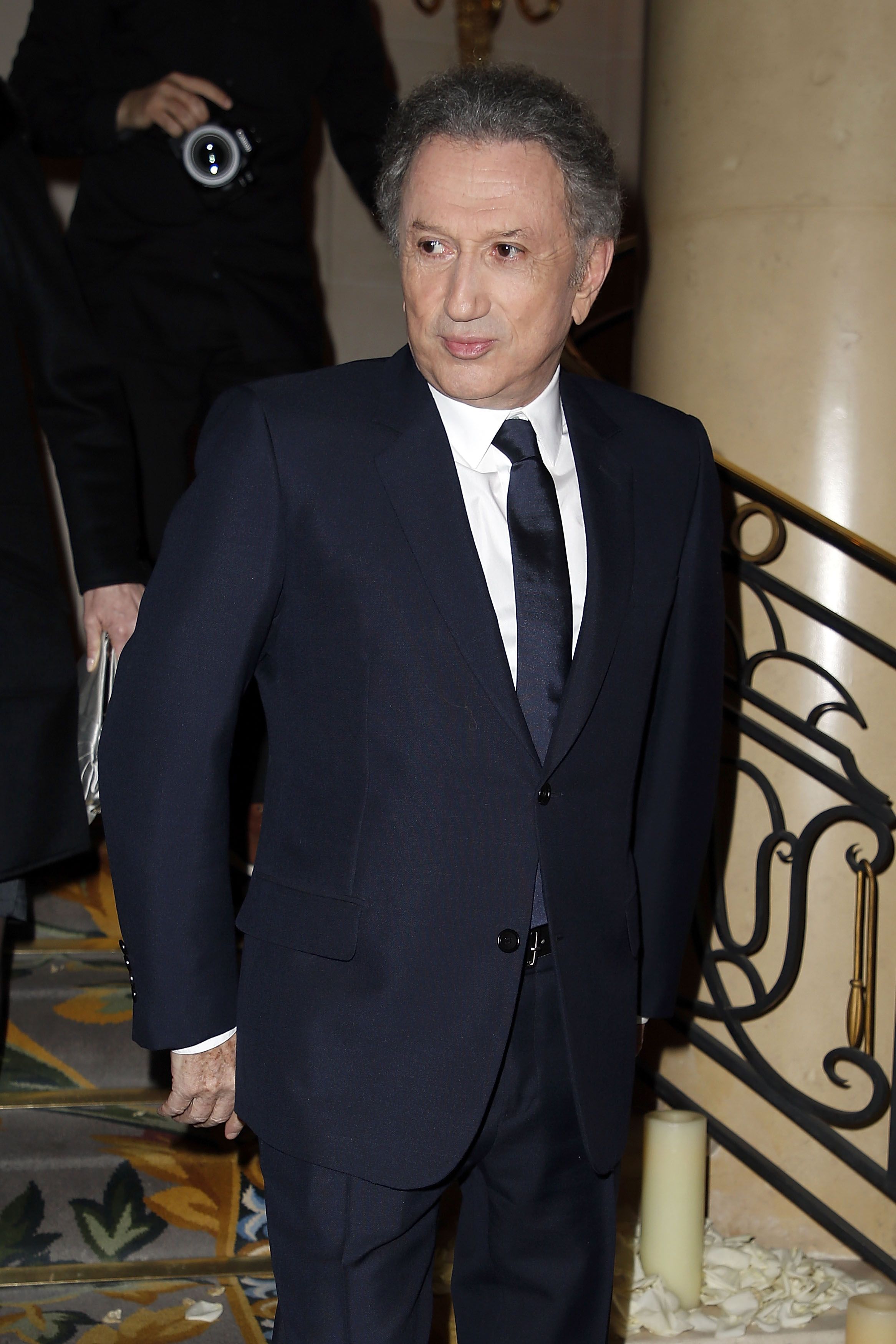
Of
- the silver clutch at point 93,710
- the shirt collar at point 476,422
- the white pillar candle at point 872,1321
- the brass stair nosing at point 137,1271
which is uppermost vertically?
the shirt collar at point 476,422

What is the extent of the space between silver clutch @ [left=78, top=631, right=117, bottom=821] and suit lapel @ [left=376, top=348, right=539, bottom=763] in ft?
2.73

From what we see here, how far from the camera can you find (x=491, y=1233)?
1450mm

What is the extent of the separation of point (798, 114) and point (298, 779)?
64.4 inches

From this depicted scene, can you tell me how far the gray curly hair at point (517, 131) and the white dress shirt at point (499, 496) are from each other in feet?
0.48

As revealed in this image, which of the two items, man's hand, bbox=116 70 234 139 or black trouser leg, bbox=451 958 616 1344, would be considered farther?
man's hand, bbox=116 70 234 139

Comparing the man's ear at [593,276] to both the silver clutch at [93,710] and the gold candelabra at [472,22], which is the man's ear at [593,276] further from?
A: the gold candelabra at [472,22]

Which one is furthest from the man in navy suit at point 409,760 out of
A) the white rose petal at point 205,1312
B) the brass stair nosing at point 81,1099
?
the brass stair nosing at point 81,1099

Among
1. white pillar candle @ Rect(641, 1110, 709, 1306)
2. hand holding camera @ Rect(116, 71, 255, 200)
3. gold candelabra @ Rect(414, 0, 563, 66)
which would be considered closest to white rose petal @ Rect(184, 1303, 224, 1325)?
white pillar candle @ Rect(641, 1110, 709, 1306)

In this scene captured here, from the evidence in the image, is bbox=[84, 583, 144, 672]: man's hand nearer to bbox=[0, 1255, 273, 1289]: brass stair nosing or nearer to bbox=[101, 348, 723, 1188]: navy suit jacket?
bbox=[101, 348, 723, 1188]: navy suit jacket

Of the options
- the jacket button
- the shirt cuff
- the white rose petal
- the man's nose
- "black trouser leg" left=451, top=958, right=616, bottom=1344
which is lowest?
the white rose petal

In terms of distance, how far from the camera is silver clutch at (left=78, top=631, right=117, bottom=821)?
6.70 feet

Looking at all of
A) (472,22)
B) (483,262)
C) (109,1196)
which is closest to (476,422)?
(483,262)

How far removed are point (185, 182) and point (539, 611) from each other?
74.2 inches

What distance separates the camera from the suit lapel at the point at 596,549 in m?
1.33
